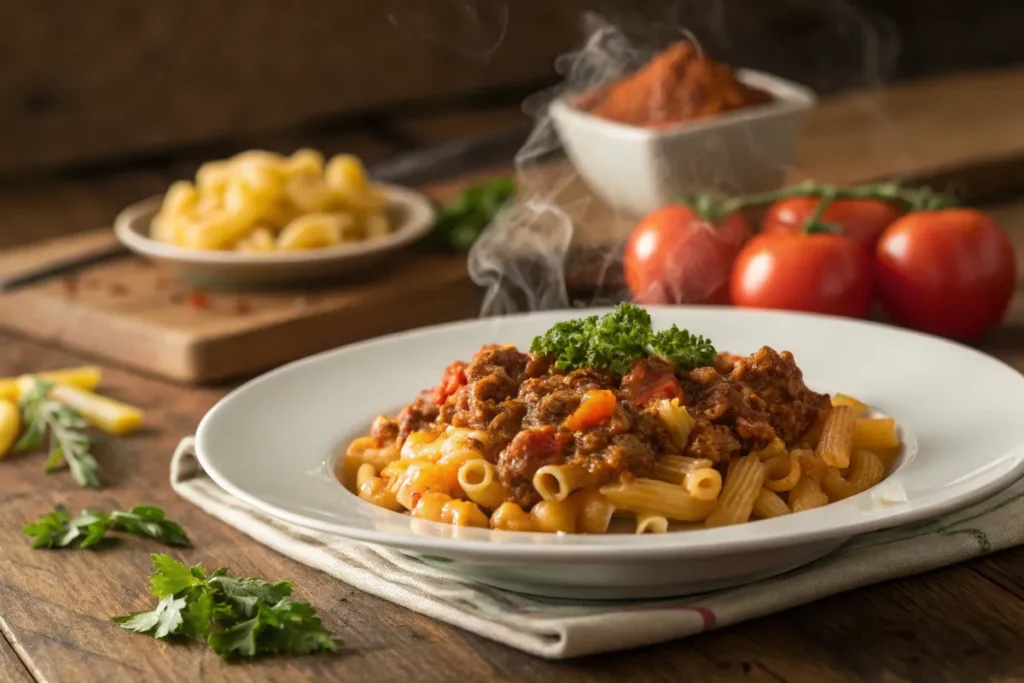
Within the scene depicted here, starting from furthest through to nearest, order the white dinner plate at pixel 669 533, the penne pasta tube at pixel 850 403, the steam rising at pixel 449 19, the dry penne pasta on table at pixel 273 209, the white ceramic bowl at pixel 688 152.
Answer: the steam rising at pixel 449 19, the white ceramic bowl at pixel 688 152, the dry penne pasta on table at pixel 273 209, the penne pasta tube at pixel 850 403, the white dinner plate at pixel 669 533

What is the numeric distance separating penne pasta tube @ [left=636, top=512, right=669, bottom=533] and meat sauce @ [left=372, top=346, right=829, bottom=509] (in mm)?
62

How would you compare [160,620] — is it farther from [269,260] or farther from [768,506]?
[269,260]

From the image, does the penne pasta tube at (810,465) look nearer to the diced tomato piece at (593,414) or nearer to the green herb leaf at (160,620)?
the diced tomato piece at (593,414)

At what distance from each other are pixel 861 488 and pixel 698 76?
5.76 ft

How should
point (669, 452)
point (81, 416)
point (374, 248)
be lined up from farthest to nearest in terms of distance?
point (374, 248), point (81, 416), point (669, 452)

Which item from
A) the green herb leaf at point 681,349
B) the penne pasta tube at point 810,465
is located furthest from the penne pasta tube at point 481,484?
the penne pasta tube at point 810,465

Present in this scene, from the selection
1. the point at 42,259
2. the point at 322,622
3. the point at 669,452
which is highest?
the point at 669,452

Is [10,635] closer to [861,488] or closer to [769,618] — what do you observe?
[769,618]

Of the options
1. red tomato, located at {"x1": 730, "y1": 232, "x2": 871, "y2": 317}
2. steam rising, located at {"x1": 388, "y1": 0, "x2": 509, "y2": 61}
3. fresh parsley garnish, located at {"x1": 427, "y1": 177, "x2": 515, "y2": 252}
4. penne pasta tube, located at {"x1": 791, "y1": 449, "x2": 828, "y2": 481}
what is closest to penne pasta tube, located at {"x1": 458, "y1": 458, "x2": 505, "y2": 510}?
penne pasta tube, located at {"x1": 791, "y1": 449, "x2": 828, "y2": 481}

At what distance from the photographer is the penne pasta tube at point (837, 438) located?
2.01 m

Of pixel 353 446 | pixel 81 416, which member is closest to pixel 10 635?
pixel 353 446

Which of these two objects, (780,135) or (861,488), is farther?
(780,135)

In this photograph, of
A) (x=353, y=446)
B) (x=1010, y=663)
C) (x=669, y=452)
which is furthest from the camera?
(x=353, y=446)

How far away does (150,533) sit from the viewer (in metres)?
2.19
